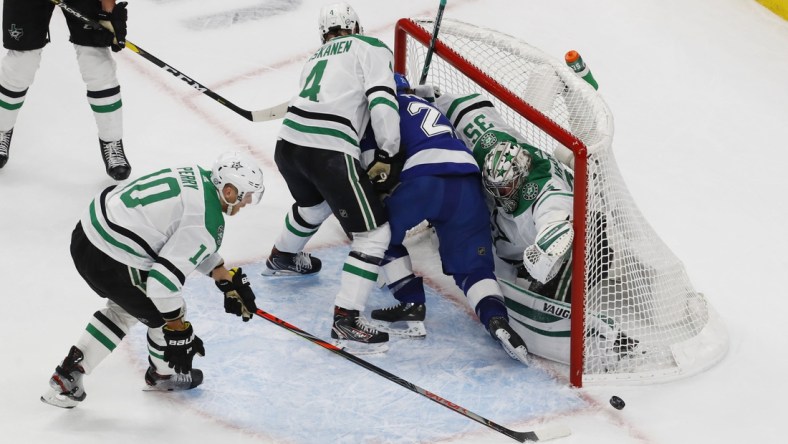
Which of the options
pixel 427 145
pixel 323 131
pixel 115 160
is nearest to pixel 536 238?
pixel 427 145

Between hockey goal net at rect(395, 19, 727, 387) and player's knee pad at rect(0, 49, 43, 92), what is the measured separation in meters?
1.70

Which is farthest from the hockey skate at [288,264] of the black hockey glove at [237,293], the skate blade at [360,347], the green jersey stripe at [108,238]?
the green jersey stripe at [108,238]

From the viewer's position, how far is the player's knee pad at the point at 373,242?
143 inches

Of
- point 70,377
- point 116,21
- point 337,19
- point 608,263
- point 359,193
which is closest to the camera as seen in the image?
point 70,377

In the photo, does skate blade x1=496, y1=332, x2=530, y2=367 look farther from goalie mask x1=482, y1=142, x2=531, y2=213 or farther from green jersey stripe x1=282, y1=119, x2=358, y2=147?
green jersey stripe x1=282, y1=119, x2=358, y2=147

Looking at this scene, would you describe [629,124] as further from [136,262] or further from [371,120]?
[136,262]

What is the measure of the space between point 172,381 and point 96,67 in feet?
5.09

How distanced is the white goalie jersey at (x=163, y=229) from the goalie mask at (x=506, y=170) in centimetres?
92

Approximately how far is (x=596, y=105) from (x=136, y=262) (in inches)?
57.0

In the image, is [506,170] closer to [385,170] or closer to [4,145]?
[385,170]

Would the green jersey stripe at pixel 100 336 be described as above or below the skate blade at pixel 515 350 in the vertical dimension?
below

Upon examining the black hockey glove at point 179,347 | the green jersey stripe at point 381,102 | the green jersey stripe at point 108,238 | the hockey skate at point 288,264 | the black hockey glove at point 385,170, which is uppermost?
the green jersey stripe at point 381,102

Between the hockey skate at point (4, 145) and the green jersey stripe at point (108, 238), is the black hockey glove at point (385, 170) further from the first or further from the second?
the hockey skate at point (4, 145)

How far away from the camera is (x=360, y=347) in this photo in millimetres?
3625
